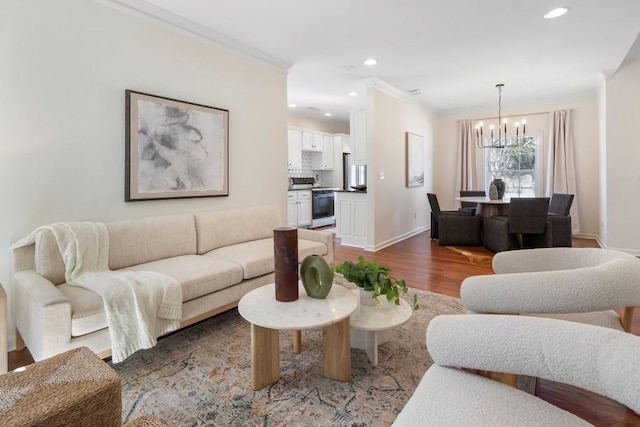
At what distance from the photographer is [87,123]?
253 cm

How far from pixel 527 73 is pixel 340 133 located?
485cm

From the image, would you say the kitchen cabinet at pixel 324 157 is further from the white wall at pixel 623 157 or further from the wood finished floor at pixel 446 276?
the white wall at pixel 623 157

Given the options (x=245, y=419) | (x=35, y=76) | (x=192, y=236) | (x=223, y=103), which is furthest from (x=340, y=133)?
(x=245, y=419)

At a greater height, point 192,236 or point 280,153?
point 280,153

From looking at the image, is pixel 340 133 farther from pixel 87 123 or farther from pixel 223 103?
pixel 87 123

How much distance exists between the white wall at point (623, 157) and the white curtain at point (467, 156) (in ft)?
8.05

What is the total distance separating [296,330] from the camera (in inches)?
71.4

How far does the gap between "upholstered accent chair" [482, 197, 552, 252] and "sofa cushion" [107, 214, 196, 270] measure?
13.4ft

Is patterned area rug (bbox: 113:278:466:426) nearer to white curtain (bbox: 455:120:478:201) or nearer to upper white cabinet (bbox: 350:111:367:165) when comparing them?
upper white cabinet (bbox: 350:111:367:165)

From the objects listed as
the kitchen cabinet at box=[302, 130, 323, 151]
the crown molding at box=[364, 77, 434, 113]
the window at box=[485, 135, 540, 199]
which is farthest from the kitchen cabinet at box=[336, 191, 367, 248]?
the window at box=[485, 135, 540, 199]

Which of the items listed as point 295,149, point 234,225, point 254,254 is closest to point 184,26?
point 234,225

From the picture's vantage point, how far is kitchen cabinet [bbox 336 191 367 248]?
5484 millimetres

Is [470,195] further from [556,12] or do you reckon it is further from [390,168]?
[556,12]

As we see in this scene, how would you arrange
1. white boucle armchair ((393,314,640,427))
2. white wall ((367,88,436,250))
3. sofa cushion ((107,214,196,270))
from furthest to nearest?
white wall ((367,88,436,250)) → sofa cushion ((107,214,196,270)) → white boucle armchair ((393,314,640,427))
